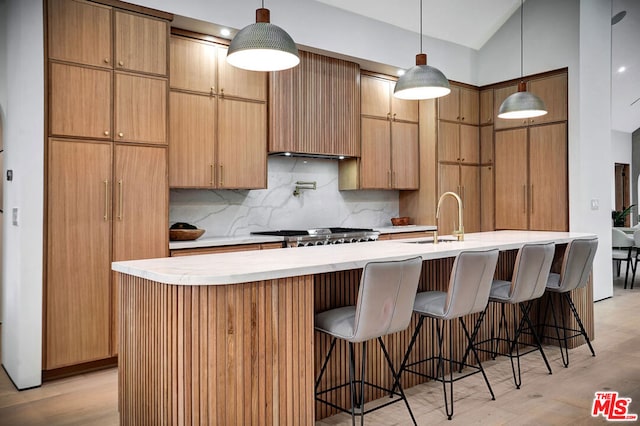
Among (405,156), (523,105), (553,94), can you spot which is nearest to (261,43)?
(523,105)

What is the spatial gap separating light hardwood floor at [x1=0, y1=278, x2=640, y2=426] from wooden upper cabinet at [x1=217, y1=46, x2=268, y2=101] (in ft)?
8.51

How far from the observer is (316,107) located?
5.16 meters

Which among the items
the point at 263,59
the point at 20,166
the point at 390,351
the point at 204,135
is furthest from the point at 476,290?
the point at 20,166

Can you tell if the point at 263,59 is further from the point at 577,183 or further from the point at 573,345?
the point at 577,183

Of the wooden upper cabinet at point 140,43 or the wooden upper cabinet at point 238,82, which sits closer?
the wooden upper cabinet at point 140,43

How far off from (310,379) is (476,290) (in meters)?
1.14

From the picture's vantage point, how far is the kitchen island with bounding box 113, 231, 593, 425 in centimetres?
201

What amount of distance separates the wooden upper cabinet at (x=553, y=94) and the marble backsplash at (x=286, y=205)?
83.6 inches

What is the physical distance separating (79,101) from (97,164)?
463 mm

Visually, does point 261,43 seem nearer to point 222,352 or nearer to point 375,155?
point 222,352

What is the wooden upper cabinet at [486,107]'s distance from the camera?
21.6ft

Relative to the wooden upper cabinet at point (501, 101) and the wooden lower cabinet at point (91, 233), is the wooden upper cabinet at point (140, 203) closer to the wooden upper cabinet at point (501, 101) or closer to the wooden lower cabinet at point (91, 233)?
the wooden lower cabinet at point (91, 233)

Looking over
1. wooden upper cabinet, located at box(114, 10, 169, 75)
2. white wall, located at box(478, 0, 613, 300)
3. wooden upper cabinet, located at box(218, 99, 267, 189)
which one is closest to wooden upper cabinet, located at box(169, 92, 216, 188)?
wooden upper cabinet, located at box(218, 99, 267, 189)

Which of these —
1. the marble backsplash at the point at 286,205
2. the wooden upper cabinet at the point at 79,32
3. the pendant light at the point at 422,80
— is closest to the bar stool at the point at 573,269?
the pendant light at the point at 422,80
